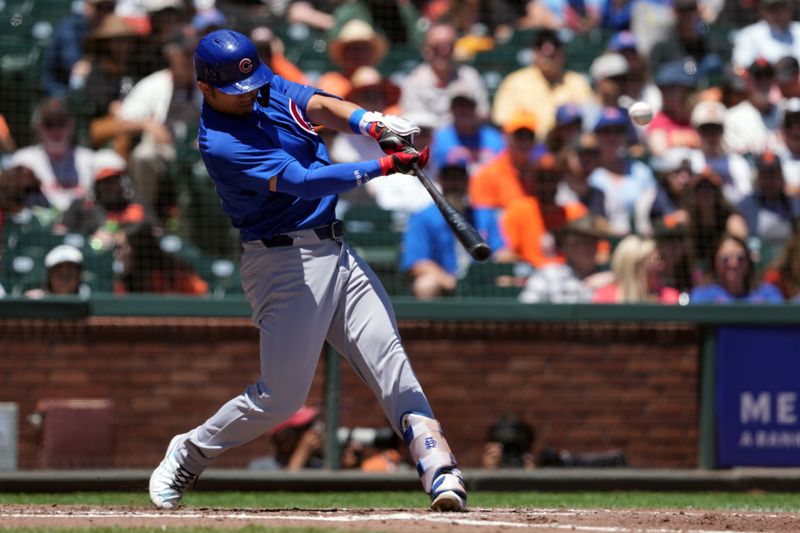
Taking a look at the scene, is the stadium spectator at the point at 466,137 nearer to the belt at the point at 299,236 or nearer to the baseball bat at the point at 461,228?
the belt at the point at 299,236

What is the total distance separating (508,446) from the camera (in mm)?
8133

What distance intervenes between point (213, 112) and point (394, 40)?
6204 millimetres

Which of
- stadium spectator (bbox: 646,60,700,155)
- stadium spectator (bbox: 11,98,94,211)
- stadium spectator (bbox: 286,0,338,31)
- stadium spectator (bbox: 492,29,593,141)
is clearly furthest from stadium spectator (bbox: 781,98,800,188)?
stadium spectator (bbox: 11,98,94,211)

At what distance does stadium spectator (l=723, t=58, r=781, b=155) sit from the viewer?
10.4m

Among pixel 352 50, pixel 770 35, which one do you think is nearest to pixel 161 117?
pixel 352 50

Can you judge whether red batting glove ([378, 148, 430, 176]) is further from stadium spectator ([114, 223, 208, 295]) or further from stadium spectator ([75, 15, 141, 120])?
stadium spectator ([75, 15, 141, 120])

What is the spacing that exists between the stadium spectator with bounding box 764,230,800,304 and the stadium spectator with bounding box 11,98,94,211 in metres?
4.64

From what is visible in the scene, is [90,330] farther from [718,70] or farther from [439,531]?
[718,70]

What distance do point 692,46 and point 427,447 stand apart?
24.0 feet

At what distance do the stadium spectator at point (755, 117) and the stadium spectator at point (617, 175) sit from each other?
A: 1037 millimetres

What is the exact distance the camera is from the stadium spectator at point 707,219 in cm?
908

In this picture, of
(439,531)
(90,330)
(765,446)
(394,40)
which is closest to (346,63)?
(394,40)

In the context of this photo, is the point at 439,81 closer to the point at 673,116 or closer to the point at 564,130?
the point at 564,130

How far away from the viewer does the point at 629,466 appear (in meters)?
8.45
